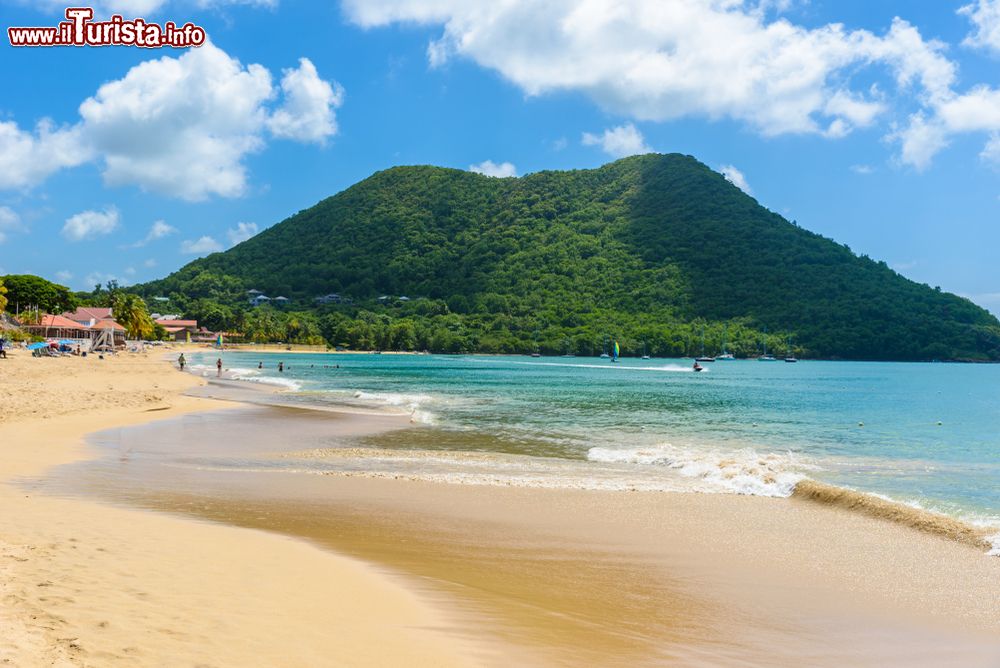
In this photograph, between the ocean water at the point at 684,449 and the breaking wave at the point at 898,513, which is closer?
the breaking wave at the point at 898,513

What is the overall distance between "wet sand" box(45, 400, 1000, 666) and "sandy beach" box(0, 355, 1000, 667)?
37 mm

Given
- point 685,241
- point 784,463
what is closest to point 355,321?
point 685,241

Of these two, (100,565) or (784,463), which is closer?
(100,565)

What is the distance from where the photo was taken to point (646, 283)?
167875 millimetres

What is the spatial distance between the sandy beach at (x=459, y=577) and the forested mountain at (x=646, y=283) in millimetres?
146345

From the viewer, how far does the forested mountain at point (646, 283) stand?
151875 millimetres

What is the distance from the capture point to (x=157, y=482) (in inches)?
516

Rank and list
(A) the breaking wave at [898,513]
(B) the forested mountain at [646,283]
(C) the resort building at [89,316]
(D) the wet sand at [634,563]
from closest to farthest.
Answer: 1. (D) the wet sand at [634,563]
2. (A) the breaking wave at [898,513]
3. (C) the resort building at [89,316]
4. (B) the forested mountain at [646,283]

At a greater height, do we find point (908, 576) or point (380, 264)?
point (380, 264)

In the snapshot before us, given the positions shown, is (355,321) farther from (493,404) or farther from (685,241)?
(493,404)

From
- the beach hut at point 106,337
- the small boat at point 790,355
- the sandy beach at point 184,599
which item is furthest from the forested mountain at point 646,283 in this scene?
the sandy beach at point 184,599

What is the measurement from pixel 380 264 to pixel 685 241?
8408 centimetres

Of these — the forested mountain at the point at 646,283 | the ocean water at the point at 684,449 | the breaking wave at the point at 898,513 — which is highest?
the forested mountain at the point at 646,283

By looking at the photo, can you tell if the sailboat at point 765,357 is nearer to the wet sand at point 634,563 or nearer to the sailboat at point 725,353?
the sailboat at point 725,353
